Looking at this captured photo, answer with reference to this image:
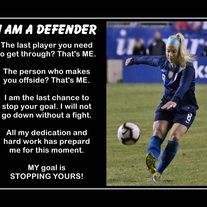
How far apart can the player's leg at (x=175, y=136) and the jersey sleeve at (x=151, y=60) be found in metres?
0.56

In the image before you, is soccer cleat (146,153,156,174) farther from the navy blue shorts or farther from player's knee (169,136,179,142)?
the navy blue shorts

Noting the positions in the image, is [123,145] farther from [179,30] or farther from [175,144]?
[179,30]

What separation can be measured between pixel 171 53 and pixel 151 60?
0.23 metres

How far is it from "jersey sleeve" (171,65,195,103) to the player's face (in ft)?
0.55

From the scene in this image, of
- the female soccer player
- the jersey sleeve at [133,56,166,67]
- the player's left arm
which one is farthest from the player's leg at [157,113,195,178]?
the jersey sleeve at [133,56,166,67]

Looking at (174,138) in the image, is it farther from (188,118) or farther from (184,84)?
(184,84)

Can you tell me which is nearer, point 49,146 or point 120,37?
point 49,146

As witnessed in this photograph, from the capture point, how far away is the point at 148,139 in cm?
921

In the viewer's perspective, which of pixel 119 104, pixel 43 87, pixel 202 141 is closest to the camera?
pixel 43 87

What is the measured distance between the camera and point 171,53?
894 cm

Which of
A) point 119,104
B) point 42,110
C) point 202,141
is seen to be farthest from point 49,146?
point 119,104

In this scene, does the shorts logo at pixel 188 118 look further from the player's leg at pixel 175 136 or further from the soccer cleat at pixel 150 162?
the soccer cleat at pixel 150 162

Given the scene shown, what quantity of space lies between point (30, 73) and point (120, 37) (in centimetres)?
160

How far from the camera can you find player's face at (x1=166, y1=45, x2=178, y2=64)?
29.3 feet
